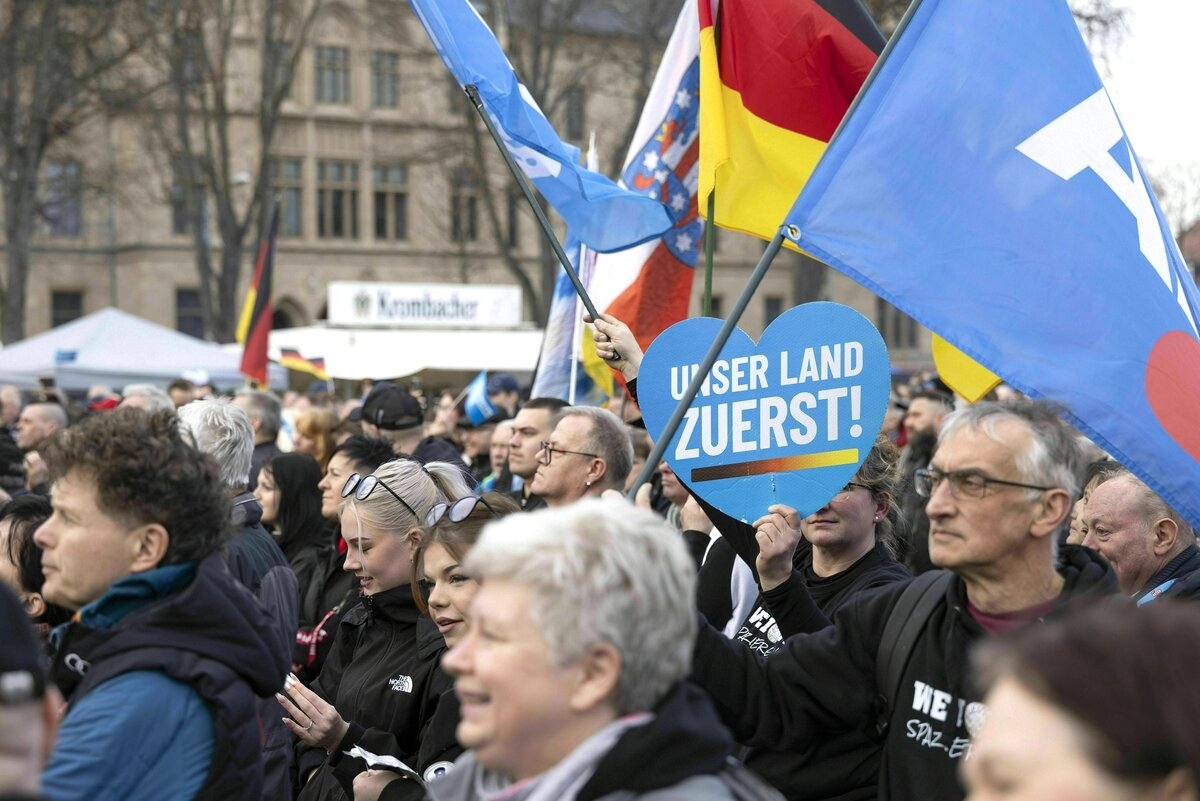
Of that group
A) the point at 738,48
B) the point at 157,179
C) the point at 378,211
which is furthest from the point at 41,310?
the point at 738,48

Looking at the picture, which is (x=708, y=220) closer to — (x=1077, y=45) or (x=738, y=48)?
(x=738, y=48)

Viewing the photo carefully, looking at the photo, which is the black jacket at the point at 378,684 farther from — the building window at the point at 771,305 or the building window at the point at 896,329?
the building window at the point at 896,329

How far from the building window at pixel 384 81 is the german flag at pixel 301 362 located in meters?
27.8

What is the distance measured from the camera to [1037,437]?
302cm

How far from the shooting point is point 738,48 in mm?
5316

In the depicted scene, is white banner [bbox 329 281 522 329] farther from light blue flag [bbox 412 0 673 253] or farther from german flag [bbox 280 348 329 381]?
light blue flag [bbox 412 0 673 253]

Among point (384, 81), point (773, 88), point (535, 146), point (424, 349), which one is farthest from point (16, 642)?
point (384, 81)

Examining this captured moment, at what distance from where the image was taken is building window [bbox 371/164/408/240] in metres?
48.4

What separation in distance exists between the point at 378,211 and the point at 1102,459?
147 ft

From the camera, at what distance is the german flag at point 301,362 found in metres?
19.3

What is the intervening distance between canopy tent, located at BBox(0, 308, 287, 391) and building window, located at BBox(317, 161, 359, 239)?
2701 centimetres

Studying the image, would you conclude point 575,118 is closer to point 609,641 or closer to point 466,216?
point 466,216

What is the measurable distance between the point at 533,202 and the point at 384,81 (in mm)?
45013

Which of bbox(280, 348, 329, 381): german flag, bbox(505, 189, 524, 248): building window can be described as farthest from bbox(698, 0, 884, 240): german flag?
bbox(505, 189, 524, 248): building window
